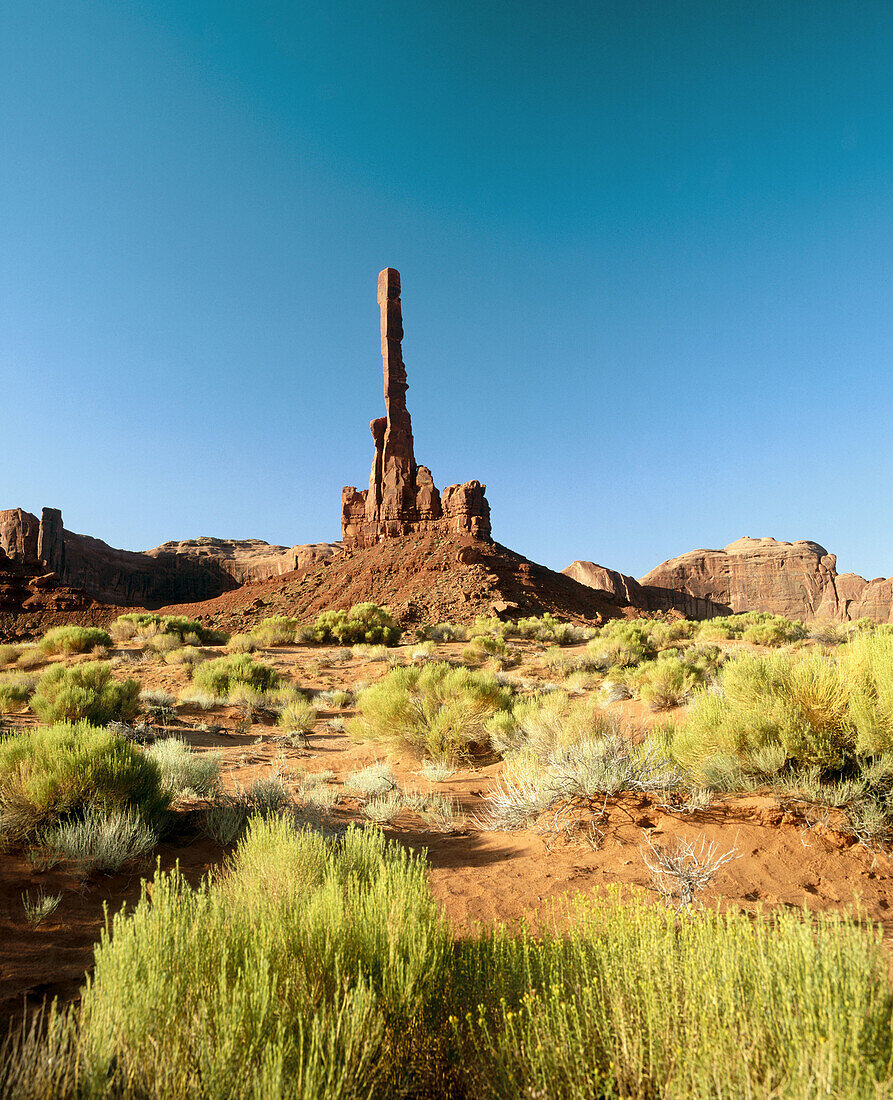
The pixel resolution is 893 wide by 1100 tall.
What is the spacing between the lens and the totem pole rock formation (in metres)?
45.1

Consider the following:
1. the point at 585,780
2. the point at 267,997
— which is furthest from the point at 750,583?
the point at 267,997

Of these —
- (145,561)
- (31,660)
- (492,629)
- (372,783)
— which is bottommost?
(372,783)

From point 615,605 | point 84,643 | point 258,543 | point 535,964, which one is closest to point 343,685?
point 84,643

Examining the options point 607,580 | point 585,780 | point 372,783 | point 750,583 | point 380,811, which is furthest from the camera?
point 750,583

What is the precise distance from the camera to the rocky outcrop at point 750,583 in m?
66.3

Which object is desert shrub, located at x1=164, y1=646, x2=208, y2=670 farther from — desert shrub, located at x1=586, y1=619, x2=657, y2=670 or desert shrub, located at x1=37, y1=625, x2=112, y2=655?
desert shrub, located at x1=586, y1=619, x2=657, y2=670

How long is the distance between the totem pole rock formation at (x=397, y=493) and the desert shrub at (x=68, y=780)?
38.5 m

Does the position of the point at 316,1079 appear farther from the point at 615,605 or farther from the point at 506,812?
the point at 615,605

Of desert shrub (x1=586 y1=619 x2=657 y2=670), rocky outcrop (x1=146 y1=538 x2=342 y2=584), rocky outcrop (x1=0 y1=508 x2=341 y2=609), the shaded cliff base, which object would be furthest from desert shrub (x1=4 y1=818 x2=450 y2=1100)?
rocky outcrop (x1=146 y1=538 x2=342 y2=584)

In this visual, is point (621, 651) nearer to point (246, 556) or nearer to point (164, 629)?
point (164, 629)

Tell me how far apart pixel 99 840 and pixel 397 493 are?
47448mm

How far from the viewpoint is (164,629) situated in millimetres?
23953

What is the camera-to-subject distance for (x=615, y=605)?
41344mm

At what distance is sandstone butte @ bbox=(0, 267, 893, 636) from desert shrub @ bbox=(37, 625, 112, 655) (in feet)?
31.4
